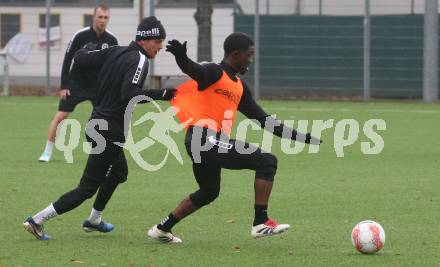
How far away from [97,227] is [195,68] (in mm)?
1919

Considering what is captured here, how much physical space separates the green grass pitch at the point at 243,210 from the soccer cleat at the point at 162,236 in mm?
89

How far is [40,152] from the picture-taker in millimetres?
17094

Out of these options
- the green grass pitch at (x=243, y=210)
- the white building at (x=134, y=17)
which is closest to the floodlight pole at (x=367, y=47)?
the white building at (x=134, y=17)

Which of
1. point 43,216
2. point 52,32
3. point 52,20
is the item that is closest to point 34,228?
point 43,216

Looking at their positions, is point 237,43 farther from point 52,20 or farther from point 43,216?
point 52,20

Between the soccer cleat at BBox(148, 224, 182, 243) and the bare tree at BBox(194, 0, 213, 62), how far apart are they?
2165 cm

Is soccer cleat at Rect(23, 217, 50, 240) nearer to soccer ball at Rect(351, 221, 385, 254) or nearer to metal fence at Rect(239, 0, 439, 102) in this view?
soccer ball at Rect(351, 221, 385, 254)

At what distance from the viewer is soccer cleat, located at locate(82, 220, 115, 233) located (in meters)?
9.98

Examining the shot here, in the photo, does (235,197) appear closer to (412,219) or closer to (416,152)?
(412,219)

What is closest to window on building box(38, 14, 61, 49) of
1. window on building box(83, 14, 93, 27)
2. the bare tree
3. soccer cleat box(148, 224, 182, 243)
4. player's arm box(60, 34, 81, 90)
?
window on building box(83, 14, 93, 27)

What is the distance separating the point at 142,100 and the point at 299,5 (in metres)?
22.8

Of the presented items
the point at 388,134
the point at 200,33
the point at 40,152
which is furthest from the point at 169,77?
the point at 40,152

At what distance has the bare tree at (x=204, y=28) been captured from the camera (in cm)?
3133

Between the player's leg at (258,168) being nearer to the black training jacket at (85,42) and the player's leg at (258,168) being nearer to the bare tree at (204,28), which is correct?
the black training jacket at (85,42)
